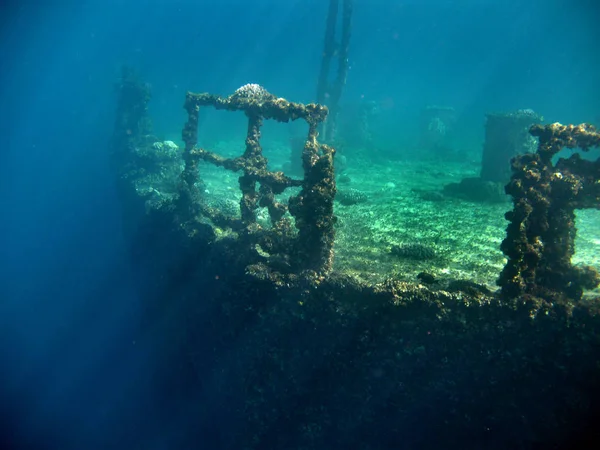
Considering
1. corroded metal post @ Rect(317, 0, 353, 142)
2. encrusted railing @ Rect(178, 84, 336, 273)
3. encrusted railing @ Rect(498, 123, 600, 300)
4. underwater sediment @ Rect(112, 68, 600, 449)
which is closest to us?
underwater sediment @ Rect(112, 68, 600, 449)

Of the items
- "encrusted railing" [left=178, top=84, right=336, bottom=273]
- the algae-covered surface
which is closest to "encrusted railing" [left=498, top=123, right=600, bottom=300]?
the algae-covered surface

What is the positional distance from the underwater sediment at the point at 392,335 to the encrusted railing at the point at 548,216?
0.09 ft

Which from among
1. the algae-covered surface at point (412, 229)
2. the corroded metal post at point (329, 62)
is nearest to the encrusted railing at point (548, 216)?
the algae-covered surface at point (412, 229)

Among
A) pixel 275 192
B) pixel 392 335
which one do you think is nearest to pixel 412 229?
pixel 275 192

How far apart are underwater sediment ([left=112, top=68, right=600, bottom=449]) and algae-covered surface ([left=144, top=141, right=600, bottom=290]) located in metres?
0.45

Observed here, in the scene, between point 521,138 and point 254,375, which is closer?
point 254,375

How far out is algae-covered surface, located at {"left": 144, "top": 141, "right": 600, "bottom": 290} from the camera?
7434mm

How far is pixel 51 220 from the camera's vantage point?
114 ft

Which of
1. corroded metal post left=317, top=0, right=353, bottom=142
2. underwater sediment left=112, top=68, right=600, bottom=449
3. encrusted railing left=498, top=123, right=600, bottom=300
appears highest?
corroded metal post left=317, top=0, right=353, bottom=142

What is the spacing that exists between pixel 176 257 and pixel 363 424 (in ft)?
27.2

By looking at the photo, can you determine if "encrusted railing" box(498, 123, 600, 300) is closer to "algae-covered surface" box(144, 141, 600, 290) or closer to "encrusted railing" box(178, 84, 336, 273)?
"algae-covered surface" box(144, 141, 600, 290)

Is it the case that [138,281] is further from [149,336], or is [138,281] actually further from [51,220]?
[51,220]

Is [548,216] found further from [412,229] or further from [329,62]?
[329,62]

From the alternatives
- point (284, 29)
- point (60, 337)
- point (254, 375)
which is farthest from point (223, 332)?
point (284, 29)
